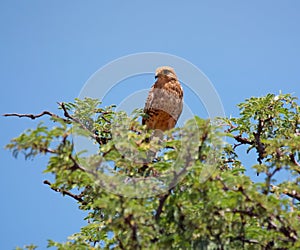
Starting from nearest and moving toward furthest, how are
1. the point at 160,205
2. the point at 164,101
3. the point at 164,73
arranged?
the point at 160,205 → the point at 164,101 → the point at 164,73

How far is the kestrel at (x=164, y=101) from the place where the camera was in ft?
22.9

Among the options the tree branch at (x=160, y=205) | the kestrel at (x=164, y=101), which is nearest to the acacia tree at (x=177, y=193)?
the tree branch at (x=160, y=205)

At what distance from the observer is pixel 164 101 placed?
6953 millimetres

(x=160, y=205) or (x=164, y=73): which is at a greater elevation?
(x=164, y=73)

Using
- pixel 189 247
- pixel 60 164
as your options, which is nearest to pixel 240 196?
pixel 189 247

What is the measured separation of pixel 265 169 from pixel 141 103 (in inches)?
121

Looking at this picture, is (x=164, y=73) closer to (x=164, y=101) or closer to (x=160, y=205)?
(x=164, y=101)

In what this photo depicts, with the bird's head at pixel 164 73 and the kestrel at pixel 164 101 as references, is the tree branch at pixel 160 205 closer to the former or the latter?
the kestrel at pixel 164 101

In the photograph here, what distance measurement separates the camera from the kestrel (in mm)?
6977

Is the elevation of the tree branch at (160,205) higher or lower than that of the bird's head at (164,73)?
lower

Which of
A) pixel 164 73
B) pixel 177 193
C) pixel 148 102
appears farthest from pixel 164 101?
pixel 177 193

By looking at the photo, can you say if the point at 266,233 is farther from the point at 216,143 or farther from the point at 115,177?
the point at 115,177

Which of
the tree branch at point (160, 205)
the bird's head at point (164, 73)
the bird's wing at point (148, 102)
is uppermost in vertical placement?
the bird's head at point (164, 73)

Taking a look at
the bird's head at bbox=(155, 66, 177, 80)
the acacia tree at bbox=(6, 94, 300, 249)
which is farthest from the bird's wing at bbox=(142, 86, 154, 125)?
the acacia tree at bbox=(6, 94, 300, 249)
